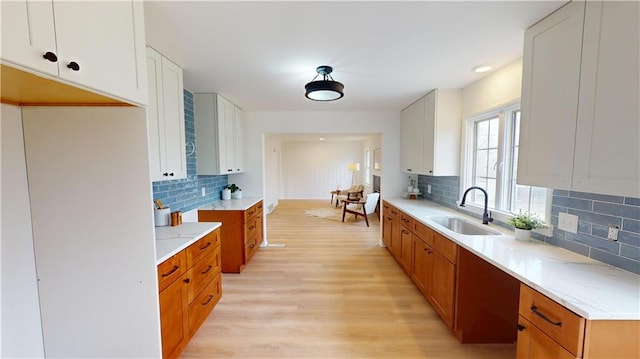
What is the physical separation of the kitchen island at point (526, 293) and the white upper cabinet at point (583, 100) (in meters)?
0.47

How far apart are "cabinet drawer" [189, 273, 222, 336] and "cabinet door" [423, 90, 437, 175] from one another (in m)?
2.76

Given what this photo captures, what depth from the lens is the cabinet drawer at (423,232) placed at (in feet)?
7.61

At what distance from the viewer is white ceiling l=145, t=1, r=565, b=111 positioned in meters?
1.41

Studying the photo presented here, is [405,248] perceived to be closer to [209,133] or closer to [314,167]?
[209,133]

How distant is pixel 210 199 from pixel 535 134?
3612mm

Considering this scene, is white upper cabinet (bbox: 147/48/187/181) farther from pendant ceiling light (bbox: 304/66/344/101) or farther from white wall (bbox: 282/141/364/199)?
white wall (bbox: 282/141/364/199)

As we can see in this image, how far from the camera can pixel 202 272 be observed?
2.03 meters

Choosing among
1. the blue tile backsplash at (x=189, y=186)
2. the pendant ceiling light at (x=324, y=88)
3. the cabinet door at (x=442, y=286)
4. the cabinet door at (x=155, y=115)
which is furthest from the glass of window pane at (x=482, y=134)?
the blue tile backsplash at (x=189, y=186)

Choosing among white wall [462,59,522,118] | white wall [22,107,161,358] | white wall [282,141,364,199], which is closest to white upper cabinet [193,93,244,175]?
white wall [22,107,161,358]

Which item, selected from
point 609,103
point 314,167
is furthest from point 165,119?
point 314,167

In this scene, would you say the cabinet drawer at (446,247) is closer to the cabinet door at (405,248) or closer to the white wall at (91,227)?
the cabinet door at (405,248)

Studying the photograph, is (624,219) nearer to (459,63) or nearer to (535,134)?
(535,134)

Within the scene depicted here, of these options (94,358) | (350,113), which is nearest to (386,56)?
(350,113)

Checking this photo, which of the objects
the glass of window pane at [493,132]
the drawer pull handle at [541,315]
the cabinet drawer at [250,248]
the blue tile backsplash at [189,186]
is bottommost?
the cabinet drawer at [250,248]
